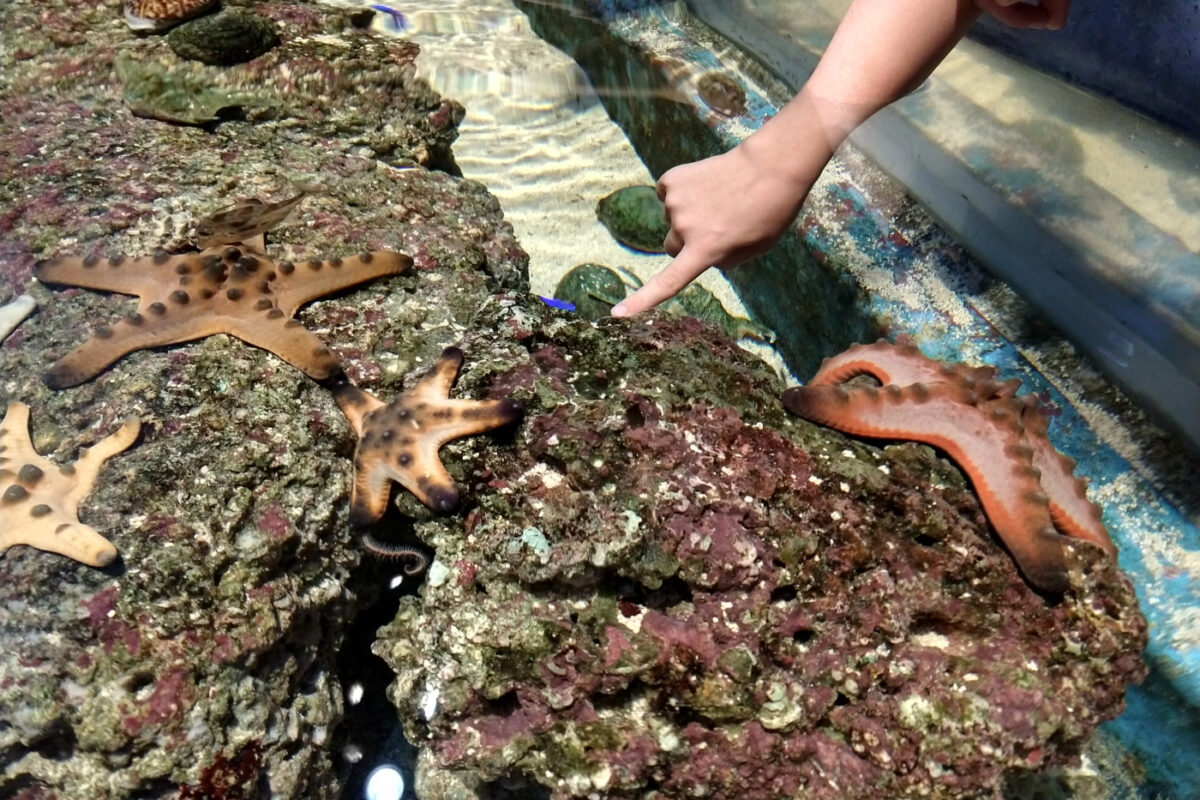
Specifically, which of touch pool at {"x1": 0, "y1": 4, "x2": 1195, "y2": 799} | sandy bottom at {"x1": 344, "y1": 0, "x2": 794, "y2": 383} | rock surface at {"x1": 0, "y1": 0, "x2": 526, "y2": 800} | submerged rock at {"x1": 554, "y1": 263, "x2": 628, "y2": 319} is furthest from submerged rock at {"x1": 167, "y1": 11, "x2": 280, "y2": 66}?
submerged rock at {"x1": 554, "y1": 263, "x2": 628, "y2": 319}

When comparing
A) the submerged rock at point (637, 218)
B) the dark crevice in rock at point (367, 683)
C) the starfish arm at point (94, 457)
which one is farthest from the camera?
the submerged rock at point (637, 218)

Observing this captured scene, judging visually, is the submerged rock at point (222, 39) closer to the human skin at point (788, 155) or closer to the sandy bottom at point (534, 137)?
the sandy bottom at point (534, 137)

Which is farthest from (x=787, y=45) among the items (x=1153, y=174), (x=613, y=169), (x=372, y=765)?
(x=372, y=765)

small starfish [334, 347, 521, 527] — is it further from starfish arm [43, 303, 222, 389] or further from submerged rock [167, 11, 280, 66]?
submerged rock [167, 11, 280, 66]

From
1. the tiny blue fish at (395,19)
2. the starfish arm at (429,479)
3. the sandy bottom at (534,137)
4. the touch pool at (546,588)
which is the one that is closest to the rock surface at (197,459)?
the touch pool at (546,588)

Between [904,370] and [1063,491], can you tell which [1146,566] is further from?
[904,370]

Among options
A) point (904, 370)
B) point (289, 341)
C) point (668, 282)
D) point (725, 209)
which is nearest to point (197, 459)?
point (289, 341)
